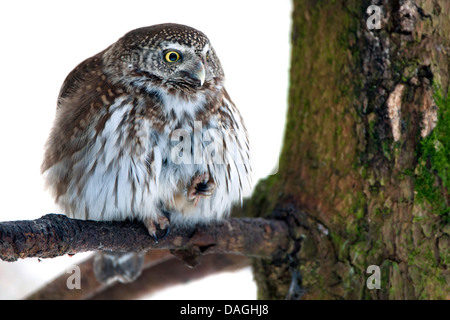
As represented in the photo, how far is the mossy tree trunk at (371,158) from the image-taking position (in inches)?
107

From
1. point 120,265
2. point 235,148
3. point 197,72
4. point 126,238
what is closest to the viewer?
point 126,238

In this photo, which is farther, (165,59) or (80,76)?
(80,76)

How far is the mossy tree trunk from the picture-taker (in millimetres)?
2715

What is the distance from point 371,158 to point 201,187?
0.89 metres

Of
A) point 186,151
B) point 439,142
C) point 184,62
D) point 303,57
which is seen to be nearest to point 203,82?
point 184,62

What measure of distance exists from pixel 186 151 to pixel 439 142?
1245mm

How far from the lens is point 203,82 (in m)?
2.82

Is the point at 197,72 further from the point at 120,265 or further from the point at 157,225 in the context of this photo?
the point at 120,265

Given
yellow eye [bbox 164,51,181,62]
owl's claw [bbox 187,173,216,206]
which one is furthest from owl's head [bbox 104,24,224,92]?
owl's claw [bbox 187,173,216,206]

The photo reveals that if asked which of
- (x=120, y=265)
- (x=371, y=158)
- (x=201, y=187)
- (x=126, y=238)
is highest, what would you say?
(x=371, y=158)

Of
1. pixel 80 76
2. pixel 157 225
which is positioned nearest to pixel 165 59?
pixel 80 76

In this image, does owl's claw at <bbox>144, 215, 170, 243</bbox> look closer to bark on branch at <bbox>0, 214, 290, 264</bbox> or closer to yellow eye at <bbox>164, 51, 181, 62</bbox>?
bark on branch at <bbox>0, 214, 290, 264</bbox>

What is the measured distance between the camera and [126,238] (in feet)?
8.65
